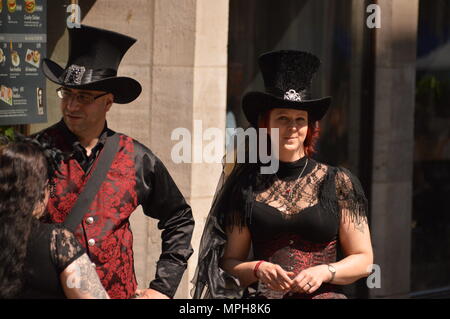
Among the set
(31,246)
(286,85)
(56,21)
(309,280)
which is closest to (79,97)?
(286,85)

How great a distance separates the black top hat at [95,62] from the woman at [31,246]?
1005 millimetres

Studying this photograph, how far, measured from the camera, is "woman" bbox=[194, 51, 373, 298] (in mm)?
5410

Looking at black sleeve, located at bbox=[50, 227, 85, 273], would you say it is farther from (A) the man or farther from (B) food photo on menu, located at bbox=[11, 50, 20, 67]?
(B) food photo on menu, located at bbox=[11, 50, 20, 67]

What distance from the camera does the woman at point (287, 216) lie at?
541 cm

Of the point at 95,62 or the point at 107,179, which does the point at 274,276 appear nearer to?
the point at 107,179

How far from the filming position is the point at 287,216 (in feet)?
17.8

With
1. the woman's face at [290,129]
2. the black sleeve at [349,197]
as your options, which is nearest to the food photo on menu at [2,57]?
the woman's face at [290,129]

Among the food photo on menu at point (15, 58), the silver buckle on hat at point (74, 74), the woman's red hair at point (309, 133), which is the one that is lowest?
the woman's red hair at point (309, 133)

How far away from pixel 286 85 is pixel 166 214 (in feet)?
3.13

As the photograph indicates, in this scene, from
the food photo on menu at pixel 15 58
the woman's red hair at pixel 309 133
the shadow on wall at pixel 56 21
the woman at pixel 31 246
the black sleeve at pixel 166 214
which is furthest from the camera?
the shadow on wall at pixel 56 21

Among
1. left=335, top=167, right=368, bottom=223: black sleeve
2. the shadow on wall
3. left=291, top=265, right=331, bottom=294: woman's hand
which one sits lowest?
left=291, top=265, right=331, bottom=294: woman's hand

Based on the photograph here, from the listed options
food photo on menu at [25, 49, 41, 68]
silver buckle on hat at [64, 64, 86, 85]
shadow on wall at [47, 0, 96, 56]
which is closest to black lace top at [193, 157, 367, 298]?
silver buckle on hat at [64, 64, 86, 85]

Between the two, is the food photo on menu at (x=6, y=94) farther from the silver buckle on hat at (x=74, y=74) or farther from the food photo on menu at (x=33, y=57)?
the silver buckle on hat at (x=74, y=74)

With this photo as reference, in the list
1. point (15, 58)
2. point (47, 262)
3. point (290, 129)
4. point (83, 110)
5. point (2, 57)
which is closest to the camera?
point (47, 262)
